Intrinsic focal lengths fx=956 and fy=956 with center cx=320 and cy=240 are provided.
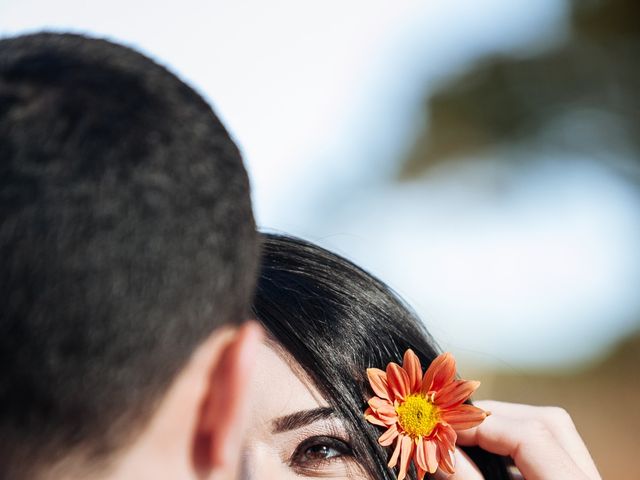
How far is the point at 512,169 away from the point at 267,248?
15.0 metres

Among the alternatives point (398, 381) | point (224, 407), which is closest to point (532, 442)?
point (398, 381)

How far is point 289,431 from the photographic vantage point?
2.12 m

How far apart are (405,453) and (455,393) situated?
0.18 metres

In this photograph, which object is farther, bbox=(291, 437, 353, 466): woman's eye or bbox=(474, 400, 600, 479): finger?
bbox=(474, 400, 600, 479): finger

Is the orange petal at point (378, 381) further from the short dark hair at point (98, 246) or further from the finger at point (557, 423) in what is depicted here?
the short dark hair at point (98, 246)

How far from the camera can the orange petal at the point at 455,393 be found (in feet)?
7.32

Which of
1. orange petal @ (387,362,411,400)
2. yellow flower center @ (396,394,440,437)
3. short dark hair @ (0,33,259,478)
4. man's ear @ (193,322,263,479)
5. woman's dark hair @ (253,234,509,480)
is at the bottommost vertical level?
man's ear @ (193,322,263,479)

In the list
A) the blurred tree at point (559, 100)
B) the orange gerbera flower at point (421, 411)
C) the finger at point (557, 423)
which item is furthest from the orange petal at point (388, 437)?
the blurred tree at point (559, 100)

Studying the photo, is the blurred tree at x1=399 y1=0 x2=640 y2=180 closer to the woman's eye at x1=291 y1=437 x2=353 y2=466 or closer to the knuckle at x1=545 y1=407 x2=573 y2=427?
the knuckle at x1=545 y1=407 x2=573 y2=427

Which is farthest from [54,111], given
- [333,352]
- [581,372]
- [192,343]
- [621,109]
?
[621,109]

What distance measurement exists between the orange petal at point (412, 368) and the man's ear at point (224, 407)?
3.94 feet

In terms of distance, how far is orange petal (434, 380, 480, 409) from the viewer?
7.32ft

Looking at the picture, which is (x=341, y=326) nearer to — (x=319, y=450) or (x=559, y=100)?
(x=319, y=450)

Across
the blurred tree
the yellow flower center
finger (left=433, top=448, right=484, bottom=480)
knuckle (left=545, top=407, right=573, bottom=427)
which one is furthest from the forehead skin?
the blurred tree
